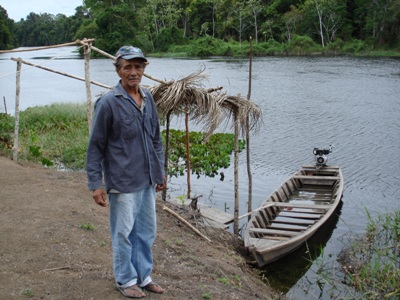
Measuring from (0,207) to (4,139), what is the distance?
5256 mm

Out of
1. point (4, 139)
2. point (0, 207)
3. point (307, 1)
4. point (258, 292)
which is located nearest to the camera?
point (258, 292)

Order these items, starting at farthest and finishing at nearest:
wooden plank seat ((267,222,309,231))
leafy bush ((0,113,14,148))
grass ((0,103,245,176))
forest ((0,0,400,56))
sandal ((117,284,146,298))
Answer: forest ((0,0,400,56))
grass ((0,103,245,176))
leafy bush ((0,113,14,148))
wooden plank seat ((267,222,309,231))
sandal ((117,284,146,298))

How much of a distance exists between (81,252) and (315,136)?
525 inches

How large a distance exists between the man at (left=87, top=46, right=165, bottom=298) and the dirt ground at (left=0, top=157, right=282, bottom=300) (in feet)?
2.11

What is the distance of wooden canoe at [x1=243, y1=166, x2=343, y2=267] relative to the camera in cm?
773

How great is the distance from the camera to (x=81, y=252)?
16.9 feet

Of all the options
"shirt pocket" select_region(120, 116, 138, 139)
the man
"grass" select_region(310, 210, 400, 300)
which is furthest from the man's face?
"grass" select_region(310, 210, 400, 300)

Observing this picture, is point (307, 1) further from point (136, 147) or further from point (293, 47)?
point (136, 147)

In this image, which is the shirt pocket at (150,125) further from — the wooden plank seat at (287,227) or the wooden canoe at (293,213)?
the wooden plank seat at (287,227)

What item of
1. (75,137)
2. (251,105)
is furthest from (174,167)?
(251,105)

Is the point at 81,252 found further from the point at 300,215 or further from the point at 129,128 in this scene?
the point at 300,215

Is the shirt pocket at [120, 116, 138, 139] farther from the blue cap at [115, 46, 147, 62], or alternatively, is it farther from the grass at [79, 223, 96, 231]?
the grass at [79, 223, 96, 231]

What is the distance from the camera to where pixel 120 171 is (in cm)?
389

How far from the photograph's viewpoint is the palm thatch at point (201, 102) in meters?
7.79
